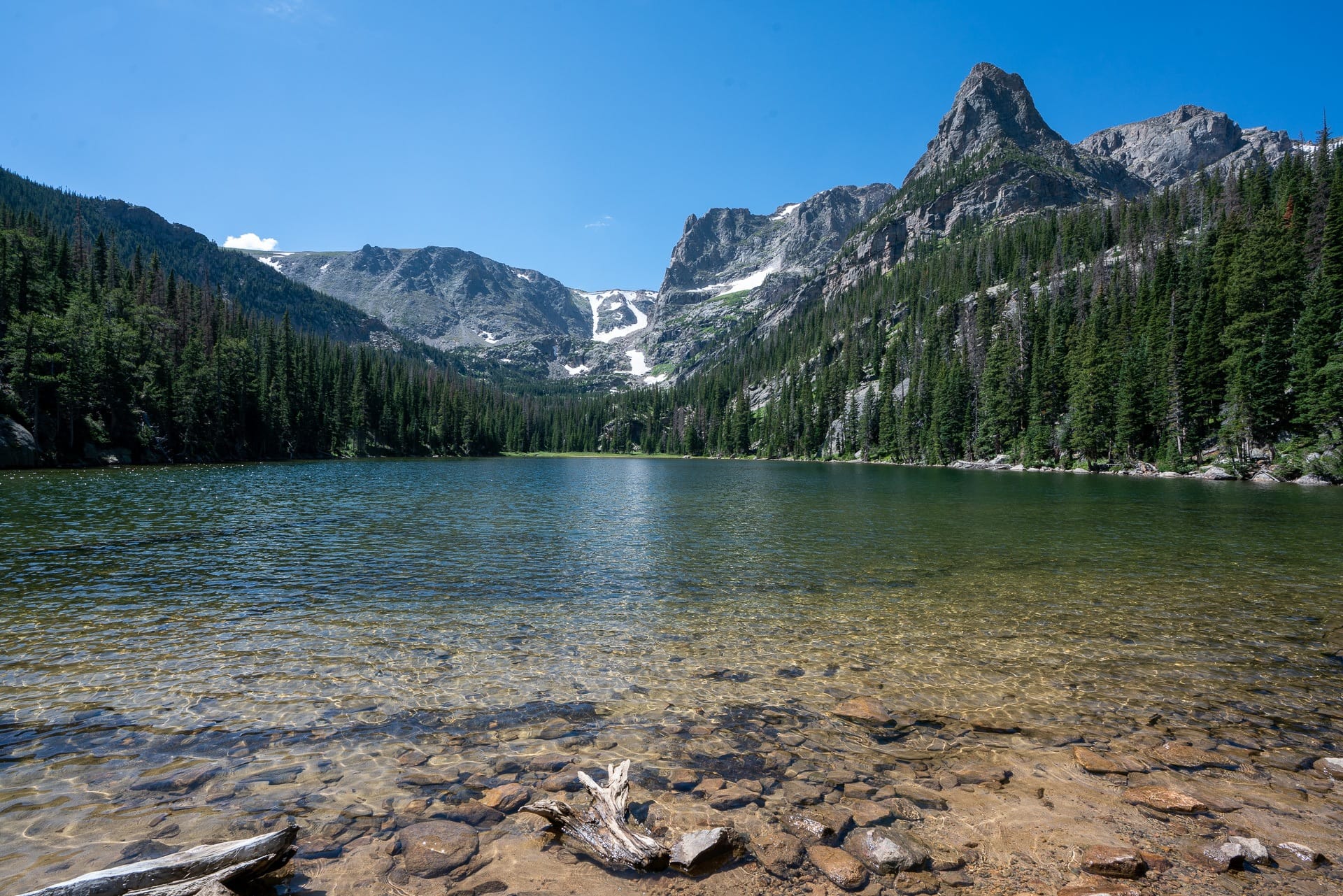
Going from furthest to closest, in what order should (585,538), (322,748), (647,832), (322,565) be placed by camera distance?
(585,538) < (322,565) < (322,748) < (647,832)

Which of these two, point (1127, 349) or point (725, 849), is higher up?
point (1127, 349)

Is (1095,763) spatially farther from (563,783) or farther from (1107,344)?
(1107,344)

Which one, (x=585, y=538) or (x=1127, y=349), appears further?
(x=1127, y=349)

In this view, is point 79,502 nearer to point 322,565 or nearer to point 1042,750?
point 322,565

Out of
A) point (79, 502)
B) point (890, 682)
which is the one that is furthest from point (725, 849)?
point (79, 502)

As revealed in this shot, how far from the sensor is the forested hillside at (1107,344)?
61.9 meters

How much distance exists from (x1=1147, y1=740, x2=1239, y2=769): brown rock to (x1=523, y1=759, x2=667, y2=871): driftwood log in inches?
282

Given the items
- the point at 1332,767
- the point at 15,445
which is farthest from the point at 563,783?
the point at 15,445

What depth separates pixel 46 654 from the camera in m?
11.0

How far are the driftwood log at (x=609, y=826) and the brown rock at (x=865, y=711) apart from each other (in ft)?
13.6

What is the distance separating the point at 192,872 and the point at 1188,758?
448 inches

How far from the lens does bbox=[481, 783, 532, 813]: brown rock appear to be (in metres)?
6.54

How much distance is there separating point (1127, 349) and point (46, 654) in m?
111

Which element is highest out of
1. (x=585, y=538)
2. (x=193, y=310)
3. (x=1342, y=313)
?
(x=193, y=310)
